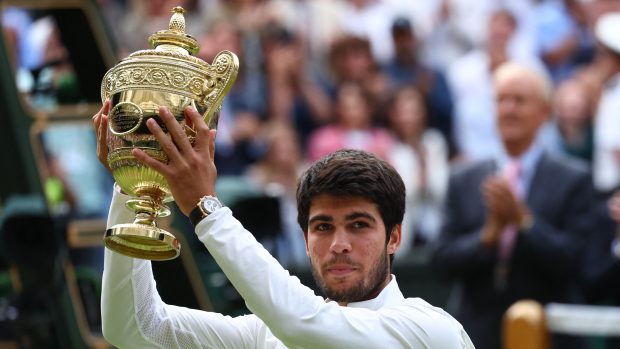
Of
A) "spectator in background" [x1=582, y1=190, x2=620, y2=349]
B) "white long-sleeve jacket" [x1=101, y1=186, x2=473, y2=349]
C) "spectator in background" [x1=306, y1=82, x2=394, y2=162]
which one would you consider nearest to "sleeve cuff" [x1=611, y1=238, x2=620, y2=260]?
"spectator in background" [x1=582, y1=190, x2=620, y2=349]

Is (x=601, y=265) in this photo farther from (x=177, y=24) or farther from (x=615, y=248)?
(x=177, y=24)

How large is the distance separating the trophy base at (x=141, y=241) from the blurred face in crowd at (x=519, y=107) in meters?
3.27

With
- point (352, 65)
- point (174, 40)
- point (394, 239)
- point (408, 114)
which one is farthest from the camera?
point (352, 65)

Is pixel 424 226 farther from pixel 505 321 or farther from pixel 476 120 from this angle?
pixel 505 321

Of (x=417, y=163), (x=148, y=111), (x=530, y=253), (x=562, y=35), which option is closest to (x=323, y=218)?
(x=148, y=111)

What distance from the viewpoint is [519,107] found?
6.78 meters

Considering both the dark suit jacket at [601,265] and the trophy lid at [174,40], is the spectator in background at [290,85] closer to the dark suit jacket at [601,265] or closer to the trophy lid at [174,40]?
the dark suit jacket at [601,265]

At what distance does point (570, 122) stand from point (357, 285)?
5.63 meters

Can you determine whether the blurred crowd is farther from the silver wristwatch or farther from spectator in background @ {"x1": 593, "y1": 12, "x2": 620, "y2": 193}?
the silver wristwatch

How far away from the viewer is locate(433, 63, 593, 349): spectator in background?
6562 millimetres

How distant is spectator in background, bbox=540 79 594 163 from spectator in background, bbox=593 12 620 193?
19.0 inches

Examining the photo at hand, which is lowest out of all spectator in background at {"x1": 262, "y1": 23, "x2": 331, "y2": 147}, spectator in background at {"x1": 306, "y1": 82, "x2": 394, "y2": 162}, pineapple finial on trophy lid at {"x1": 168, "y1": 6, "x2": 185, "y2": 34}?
pineapple finial on trophy lid at {"x1": 168, "y1": 6, "x2": 185, "y2": 34}

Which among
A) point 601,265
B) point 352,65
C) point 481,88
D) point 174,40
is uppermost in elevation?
point 352,65

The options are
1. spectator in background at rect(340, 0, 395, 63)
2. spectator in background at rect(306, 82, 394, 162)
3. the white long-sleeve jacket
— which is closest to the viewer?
the white long-sleeve jacket
